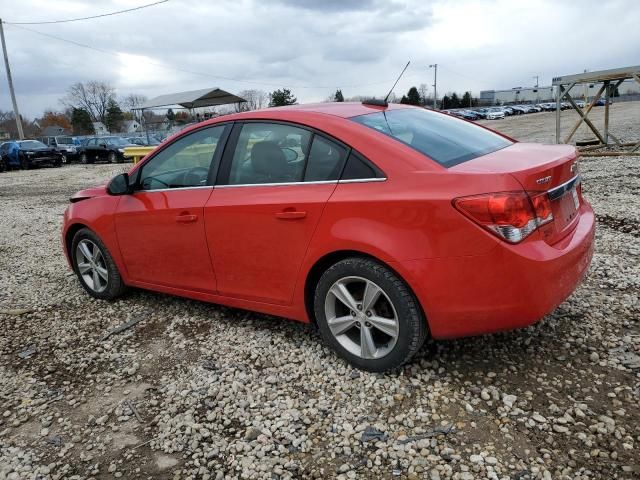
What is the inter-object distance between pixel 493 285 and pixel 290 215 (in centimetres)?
126

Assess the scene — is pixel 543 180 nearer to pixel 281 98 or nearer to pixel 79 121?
pixel 281 98

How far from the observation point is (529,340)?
3.31 m

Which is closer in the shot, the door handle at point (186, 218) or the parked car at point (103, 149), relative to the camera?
Answer: the door handle at point (186, 218)

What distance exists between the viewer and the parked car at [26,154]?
24359mm

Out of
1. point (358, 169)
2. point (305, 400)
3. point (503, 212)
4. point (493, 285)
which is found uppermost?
point (358, 169)

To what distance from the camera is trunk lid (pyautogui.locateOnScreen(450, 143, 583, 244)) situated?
264cm

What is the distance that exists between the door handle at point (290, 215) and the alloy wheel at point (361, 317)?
0.46 meters

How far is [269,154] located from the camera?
3.41m

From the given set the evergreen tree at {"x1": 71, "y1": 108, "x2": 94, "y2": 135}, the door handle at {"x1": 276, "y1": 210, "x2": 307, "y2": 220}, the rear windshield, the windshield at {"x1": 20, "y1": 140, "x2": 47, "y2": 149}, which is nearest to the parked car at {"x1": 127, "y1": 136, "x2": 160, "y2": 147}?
the windshield at {"x1": 20, "y1": 140, "x2": 47, "y2": 149}

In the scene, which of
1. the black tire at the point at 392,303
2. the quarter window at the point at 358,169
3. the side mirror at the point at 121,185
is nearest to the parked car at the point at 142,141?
the side mirror at the point at 121,185

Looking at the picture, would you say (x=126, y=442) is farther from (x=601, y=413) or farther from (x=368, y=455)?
(x=601, y=413)

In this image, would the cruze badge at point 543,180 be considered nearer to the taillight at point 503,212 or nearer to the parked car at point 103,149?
the taillight at point 503,212

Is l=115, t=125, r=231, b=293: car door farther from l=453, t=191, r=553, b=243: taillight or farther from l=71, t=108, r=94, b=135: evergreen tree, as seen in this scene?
l=71, t=108, r=94, b=135: evergreen tree

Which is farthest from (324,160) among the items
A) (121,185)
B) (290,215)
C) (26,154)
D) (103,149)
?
(103,149)
